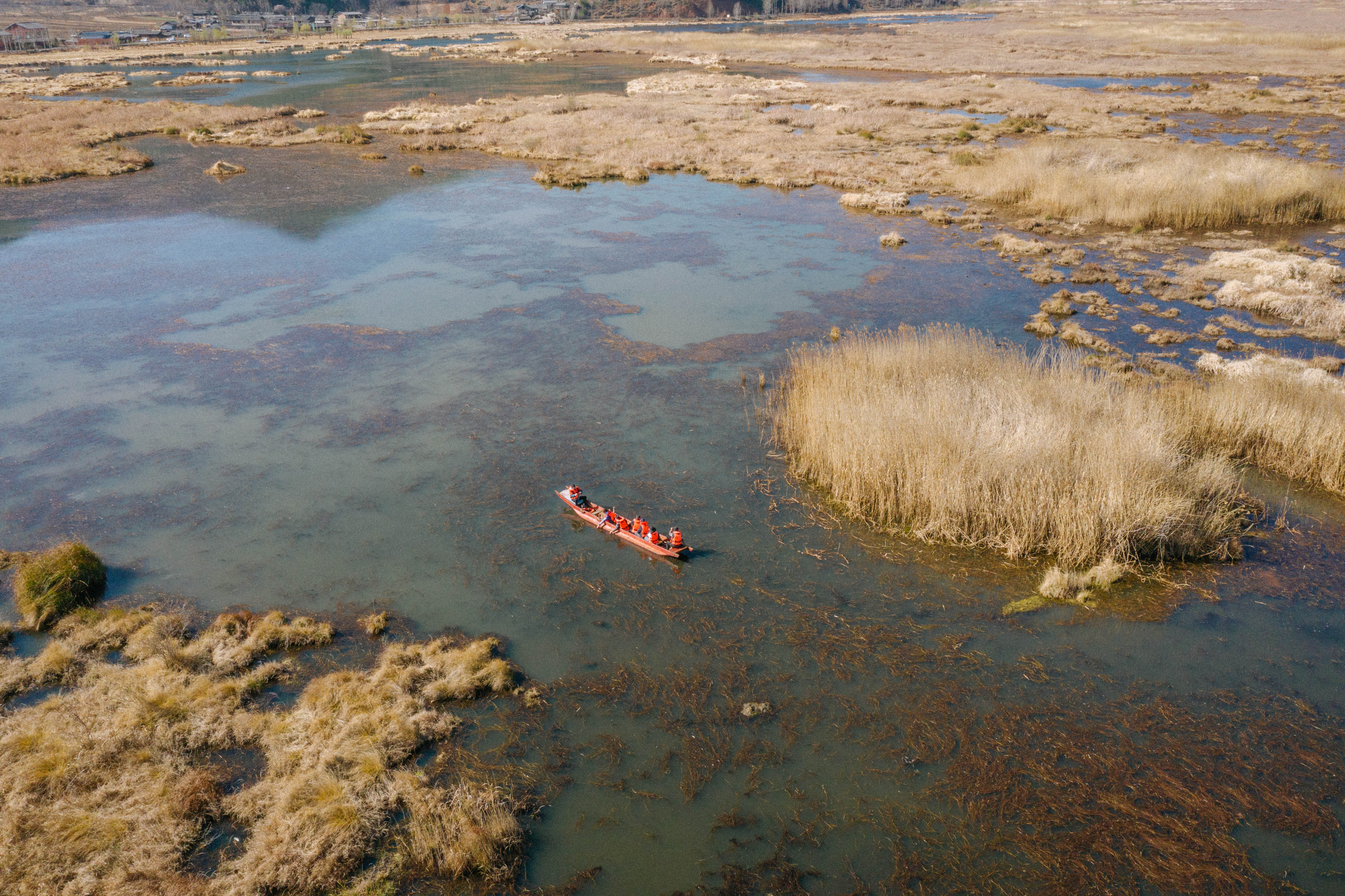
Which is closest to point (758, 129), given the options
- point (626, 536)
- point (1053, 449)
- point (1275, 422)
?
point (1275, 422)

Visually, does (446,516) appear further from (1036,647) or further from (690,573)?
(1036,647)

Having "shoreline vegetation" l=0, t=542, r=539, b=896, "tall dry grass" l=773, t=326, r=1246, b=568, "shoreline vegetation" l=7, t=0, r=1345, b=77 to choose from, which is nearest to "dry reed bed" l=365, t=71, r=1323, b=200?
"shoreline vegetation" l=7, t=0, r=1345, b=77

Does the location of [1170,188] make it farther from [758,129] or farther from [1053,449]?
[758,129]

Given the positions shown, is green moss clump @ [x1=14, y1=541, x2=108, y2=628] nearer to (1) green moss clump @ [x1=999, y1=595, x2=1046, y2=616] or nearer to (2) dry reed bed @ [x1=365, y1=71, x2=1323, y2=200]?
(1) green moss clump @ [x1=999, y1=595, x2=1046, y2=616]

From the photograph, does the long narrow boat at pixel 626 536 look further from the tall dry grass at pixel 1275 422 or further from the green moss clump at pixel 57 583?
the tall dry grass at pixel 1275 422

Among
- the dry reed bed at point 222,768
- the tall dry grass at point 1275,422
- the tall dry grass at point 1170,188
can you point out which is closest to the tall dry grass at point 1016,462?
the tall dry grass at point 1275,422

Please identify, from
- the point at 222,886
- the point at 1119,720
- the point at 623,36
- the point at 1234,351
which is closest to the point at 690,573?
the point at 1119,720
